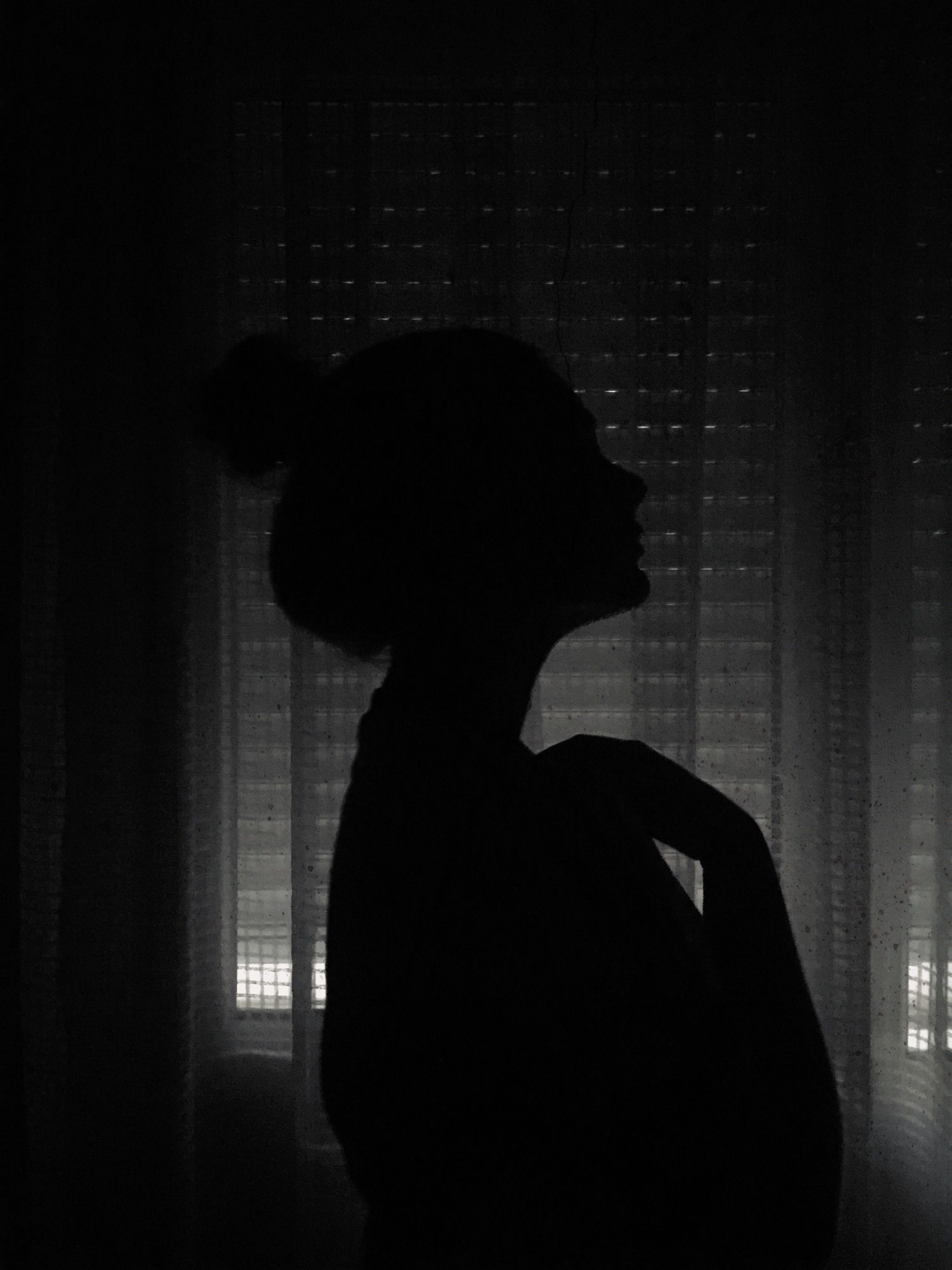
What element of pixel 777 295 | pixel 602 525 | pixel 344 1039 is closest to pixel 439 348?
pixel 602 525

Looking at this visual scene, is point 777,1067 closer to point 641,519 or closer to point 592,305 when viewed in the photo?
point 641,519

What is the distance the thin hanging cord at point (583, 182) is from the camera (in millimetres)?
950

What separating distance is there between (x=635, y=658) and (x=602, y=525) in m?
0.38

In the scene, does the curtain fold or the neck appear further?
the curtain fold

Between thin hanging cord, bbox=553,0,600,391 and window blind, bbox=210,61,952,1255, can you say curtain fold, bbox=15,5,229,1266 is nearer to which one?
window blind, bbox=210,61,952,1255

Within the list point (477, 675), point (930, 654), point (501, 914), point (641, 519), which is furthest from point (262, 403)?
point (930, 654)

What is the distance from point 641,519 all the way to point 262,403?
18.9 inches

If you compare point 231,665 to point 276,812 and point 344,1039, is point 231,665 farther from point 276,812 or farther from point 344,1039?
point 344,1039

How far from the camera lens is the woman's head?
1.91 ft

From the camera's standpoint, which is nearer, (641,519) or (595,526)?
(595,526)

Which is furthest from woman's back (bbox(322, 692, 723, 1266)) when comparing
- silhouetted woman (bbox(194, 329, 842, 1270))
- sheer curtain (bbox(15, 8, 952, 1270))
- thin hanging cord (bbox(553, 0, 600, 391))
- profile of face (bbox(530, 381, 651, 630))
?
thin hanging cord (bbox(553, 0, 600, 391))

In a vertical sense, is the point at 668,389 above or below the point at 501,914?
above

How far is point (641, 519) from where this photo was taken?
97 cm

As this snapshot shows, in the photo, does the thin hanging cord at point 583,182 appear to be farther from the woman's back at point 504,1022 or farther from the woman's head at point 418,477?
the woman's back at point 504,1022
